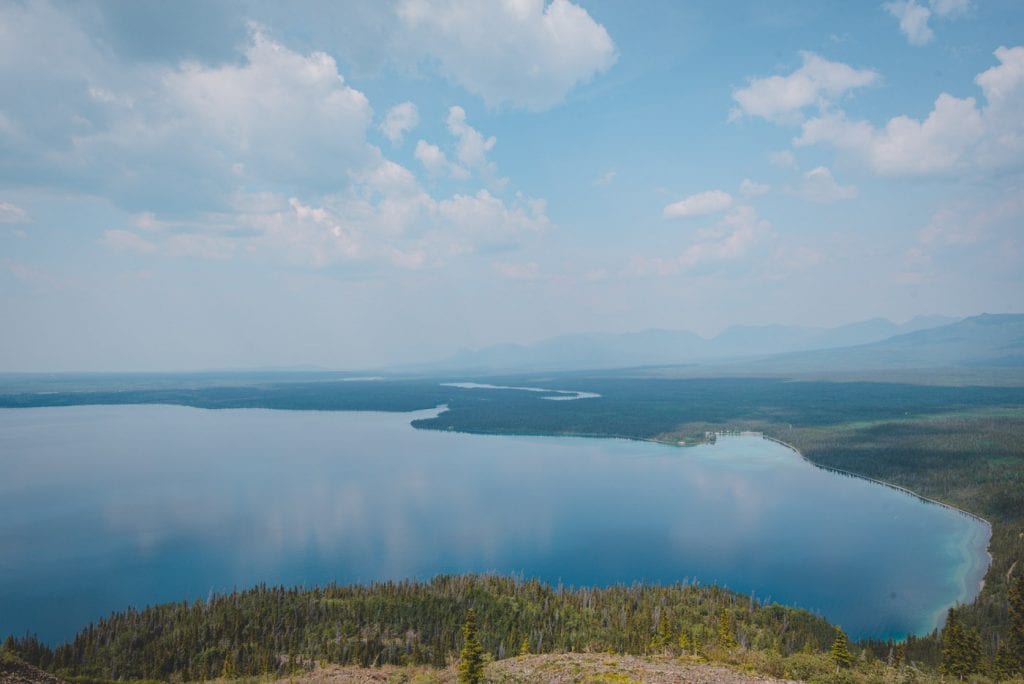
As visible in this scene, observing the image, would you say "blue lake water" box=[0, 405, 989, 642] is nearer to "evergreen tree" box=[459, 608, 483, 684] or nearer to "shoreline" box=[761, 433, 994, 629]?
"shoreline" box=[761, 433, 994, 629]

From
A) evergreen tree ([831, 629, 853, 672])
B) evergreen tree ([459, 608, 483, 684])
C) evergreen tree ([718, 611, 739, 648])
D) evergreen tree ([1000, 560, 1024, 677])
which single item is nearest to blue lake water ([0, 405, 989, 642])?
evergreen tree ([1000, 560, 1024, 677])

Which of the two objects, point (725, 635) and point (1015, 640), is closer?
point (1015, 640)

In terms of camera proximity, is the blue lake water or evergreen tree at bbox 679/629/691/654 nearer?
evergreen tree at bbox 679/629/691/654

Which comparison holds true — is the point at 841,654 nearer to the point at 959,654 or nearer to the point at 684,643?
the point at 959,654

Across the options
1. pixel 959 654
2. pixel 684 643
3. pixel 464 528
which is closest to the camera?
pixel 959 654

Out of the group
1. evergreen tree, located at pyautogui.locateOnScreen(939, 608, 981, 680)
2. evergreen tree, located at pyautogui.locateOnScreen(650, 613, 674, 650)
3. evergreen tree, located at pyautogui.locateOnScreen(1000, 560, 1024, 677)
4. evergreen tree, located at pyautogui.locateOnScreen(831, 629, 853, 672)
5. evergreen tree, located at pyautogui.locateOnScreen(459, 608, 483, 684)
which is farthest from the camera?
evergreen tree, located at pyautogui.locateOnScreen(650, 613, 674, 650)

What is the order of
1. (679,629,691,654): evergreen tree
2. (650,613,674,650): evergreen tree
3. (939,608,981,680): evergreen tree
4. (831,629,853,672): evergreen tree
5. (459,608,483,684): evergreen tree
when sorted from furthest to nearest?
(650,613,674,650): evergreen tree
(679,629,691,654): evergreen tree
(939,608,981,680): evergreen tree
(831,629,853,672): evergreen tree
(459,608,483,684): evergreen tree

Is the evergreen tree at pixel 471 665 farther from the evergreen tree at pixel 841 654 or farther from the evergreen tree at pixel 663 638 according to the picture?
the evergreen tree at pixel 841 654

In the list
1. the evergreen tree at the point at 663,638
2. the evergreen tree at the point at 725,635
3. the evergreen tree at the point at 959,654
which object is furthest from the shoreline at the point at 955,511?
the evergreen tree at the point at 663,638

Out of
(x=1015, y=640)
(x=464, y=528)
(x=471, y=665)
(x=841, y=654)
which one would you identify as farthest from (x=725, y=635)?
(x=464, y=528)
